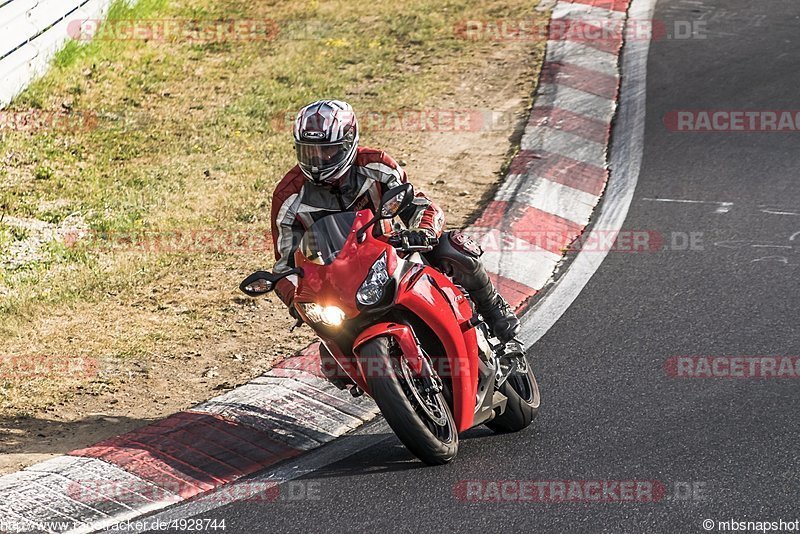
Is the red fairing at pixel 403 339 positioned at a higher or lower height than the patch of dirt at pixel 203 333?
higher

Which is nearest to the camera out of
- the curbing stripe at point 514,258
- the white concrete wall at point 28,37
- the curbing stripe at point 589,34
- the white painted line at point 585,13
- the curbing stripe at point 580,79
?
the curbing stripe at point 514,258

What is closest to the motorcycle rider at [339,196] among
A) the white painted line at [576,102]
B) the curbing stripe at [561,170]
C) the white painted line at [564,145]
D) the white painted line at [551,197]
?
the white painted line at [551,197]

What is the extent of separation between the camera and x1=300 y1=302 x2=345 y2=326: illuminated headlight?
5.42 metres

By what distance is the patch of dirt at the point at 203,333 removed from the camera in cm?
659

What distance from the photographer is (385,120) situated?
11.5 m

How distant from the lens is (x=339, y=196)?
6.02m

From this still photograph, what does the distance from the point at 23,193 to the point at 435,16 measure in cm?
586

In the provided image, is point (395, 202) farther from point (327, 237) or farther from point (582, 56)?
point (582, 56)

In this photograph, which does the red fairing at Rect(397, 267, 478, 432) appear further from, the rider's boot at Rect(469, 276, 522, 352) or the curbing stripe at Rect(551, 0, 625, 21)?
the curbing stripe at Rect(551, 0, 625, 21)

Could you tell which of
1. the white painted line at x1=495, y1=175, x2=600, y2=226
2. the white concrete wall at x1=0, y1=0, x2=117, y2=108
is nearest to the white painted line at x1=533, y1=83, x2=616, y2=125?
the white painted line at x1=495, y1=175, x2=600, y2=226

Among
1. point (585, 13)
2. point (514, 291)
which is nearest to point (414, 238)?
Result: point (514, 291)

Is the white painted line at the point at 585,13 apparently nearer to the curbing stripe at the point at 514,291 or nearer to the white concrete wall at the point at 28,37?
the white concrete wall at the point at 28,37

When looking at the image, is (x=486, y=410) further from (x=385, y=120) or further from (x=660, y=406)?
(x=385, y=120)

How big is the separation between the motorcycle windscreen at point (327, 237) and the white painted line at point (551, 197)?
398 cm
